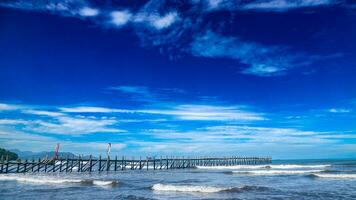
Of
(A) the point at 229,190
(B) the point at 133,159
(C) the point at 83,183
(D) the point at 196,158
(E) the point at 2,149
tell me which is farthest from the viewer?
(E) the point at 2,149

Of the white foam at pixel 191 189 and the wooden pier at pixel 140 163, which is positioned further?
the wooden pier at pixel 140 163

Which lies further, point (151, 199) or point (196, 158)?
point (196, 158)

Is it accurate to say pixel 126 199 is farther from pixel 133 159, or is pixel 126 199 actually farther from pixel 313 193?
pixel 133 159

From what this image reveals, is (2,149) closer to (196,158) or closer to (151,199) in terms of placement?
(196,158)

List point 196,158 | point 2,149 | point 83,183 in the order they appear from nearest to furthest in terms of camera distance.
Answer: point 83,183 < point 196,158 < point 2,149

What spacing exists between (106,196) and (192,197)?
5097mm

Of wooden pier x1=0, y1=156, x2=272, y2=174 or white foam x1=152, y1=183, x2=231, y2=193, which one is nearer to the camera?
white foam x1=152, y1=183, x2=231, y2=193

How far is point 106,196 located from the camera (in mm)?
19625

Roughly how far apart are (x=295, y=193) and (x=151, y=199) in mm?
8894

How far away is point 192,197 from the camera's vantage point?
1903 centimetres

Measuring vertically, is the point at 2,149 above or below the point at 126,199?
above

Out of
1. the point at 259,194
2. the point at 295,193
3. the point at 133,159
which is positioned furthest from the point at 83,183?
the point at 133,159

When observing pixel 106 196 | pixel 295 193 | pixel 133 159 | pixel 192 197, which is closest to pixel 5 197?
pixel 106 196

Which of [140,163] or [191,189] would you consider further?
[140,163]
